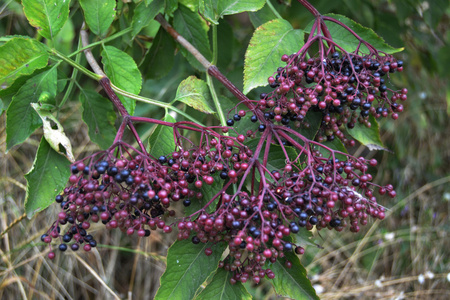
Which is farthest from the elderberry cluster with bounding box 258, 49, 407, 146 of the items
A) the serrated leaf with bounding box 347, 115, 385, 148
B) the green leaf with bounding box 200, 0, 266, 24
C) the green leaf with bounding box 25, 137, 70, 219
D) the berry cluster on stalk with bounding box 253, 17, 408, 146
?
the green leaf with bounding box 25, 137, 70, 219

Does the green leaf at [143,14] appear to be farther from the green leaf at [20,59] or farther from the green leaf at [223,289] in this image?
the green leaf at [223,289]

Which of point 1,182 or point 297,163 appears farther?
point 1,182

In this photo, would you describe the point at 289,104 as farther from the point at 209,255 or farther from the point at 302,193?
the point at 209,255

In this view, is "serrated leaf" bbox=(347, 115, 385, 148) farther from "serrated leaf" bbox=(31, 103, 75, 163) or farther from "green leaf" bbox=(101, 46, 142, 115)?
"serrated leaf" bbox=(31, 103, 75, 163)

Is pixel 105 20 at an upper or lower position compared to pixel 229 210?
upper

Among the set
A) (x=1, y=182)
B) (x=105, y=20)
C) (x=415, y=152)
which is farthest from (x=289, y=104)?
(x=415, y=152)
